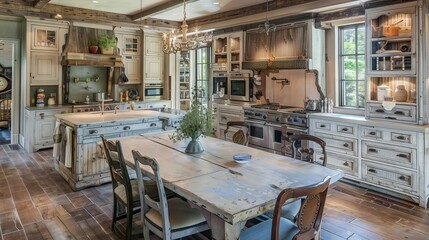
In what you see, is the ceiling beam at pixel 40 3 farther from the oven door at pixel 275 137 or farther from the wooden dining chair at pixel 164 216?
the wooden dining chair at pixel 164 216

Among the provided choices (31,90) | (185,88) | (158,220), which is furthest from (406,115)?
(31,90)

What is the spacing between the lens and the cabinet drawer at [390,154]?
3820mm

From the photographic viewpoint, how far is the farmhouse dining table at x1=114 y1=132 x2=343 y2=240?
1.83m

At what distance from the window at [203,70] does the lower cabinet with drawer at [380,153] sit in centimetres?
391

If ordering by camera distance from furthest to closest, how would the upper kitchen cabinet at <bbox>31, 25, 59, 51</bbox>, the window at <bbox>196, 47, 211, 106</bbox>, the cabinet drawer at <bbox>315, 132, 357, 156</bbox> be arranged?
1. the window at <bbox>196, 47, 211, 106</bbox>
2. the upper kitchen cabinet at <bbox>31, 25, 59, 51</bbox>
3. the cabinet drawer at <bbox>315, 132, 357, 156</bbox>

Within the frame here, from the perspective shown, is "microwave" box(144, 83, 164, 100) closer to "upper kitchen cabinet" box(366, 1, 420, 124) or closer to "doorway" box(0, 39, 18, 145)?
"doorway" box(0, 39, 18, 145)

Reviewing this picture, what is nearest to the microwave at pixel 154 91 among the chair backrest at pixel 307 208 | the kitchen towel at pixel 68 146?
the kitchen towel at pixel 68 146

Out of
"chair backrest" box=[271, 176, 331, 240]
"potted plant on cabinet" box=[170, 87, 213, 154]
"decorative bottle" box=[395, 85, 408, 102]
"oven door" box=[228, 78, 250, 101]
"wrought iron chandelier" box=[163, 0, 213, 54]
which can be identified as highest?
"wrought iron chandelier" box=[163, 0, 213, 54]

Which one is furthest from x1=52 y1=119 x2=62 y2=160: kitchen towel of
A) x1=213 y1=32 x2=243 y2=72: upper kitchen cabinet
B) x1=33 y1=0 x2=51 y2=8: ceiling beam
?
x1=213 y1=32 x2=243 y2=72: upper kitchen cabinet

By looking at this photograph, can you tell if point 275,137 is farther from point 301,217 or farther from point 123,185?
point 301,217

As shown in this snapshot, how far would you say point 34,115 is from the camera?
6.48 m

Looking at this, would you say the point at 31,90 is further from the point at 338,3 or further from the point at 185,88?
the point at 338,3

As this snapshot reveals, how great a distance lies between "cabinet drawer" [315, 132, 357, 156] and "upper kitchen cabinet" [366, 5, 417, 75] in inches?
39.7

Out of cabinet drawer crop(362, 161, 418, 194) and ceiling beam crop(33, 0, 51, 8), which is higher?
ceiling beam crop(33, 0, 51, 8)
